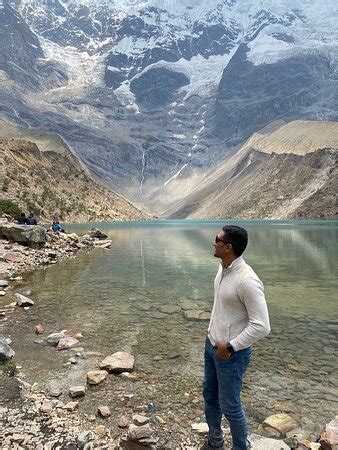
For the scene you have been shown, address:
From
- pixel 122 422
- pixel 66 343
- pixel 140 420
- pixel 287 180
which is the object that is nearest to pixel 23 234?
pixel 66 343

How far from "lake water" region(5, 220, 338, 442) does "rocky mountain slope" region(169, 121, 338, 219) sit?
10882 cm

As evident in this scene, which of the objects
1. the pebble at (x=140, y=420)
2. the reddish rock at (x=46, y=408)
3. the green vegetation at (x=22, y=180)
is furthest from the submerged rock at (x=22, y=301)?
the green vegetation at (x=22, y=180)

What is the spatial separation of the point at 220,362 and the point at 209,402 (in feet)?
3.20

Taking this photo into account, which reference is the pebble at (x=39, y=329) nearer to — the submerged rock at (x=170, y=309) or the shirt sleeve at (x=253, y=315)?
the submerged rock at (x=170, y=309)

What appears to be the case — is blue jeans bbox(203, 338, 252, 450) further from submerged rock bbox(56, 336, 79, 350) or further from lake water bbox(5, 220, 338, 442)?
submerged rock bbox(56, 336, 79, 350)

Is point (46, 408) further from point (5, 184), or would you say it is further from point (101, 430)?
point (5, 184)

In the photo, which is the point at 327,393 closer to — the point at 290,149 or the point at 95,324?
the point at 95,324

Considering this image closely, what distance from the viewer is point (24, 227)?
30719mm

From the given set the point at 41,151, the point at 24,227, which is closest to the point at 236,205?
the point at 41,151

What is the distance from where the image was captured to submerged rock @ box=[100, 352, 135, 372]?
923 centimetres

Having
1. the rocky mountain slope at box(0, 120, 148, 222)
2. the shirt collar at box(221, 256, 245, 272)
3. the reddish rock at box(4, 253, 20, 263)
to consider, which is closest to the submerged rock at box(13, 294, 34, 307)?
the reddish rock at box(4, 253, 20, 263)

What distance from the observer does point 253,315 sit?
5.17m

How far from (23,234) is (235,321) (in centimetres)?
2742

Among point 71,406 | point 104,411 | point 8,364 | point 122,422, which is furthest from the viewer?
point 8,364
